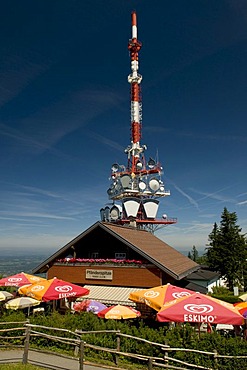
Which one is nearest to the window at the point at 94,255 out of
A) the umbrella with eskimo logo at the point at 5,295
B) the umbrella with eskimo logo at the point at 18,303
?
the umbrella with eskimo logo at the point at 5,295

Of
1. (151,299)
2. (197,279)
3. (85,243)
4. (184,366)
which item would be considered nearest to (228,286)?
(197,279)

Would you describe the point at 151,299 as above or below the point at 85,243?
below

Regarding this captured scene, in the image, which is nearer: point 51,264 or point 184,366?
point 184,366

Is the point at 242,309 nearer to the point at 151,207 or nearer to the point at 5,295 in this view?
the point at 5,295

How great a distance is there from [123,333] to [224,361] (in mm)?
3490

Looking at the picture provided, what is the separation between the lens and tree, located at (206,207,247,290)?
125 feet

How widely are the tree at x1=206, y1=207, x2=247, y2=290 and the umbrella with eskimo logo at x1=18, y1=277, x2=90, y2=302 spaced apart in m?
26.7

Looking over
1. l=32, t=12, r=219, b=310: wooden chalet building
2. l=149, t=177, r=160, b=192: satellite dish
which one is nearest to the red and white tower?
l=149, t=177, r=160, b=192: satellite dish

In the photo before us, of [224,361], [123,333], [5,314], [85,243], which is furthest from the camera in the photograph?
[85,243]

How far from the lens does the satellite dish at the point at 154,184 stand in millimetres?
45969

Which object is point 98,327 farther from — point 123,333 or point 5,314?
point 5,314

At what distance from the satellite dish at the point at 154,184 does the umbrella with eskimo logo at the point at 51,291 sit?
30772 mm

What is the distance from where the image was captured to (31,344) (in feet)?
40.0

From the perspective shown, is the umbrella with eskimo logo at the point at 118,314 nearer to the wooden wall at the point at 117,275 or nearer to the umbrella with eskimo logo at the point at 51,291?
the umbrella with eskimo logo at the point at 51,291
